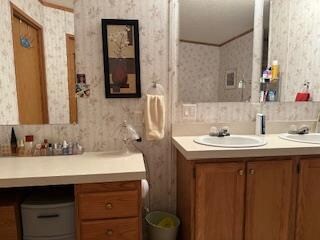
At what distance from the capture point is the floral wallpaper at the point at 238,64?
6.52ft

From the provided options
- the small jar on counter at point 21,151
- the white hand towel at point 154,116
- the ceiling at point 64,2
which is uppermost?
the ceiling at point 64,2

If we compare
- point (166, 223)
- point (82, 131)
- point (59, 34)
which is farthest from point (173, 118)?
point (59, 34)

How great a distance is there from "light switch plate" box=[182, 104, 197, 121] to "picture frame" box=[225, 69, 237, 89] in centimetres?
32

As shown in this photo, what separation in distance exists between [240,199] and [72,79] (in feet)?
4.66

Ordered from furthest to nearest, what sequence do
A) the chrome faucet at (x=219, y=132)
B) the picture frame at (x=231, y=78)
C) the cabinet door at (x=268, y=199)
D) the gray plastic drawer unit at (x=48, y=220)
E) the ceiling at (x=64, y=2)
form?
the picture frame at (x=231, y=78) → the chrome faucet at (x=219, y=132) → the ceiling at (x=64, y=2) → the cabinet door at (x=268, y=199) → the gray plastic drawer unit at (x=48, y=220)

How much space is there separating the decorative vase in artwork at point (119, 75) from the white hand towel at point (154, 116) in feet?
0.77

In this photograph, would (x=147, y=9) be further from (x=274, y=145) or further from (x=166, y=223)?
Result: (x=166, y=223)

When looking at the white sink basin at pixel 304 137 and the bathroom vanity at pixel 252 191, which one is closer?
the bathroom vanity at pixel 252 191

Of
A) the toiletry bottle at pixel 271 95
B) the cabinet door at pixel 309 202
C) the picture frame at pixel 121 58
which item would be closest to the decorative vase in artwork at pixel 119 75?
the picture frame at pixel 121 58

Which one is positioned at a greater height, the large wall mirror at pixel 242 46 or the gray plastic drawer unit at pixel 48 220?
the large wall mirror at pixel 242 46

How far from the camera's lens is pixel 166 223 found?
1.96 metres

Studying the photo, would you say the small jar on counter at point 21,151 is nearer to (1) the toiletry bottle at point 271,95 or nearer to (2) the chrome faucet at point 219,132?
(2) the chrome faucet at point 219,132

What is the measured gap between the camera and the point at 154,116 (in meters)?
1.81

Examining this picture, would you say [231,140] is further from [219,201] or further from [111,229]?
[111,229]
